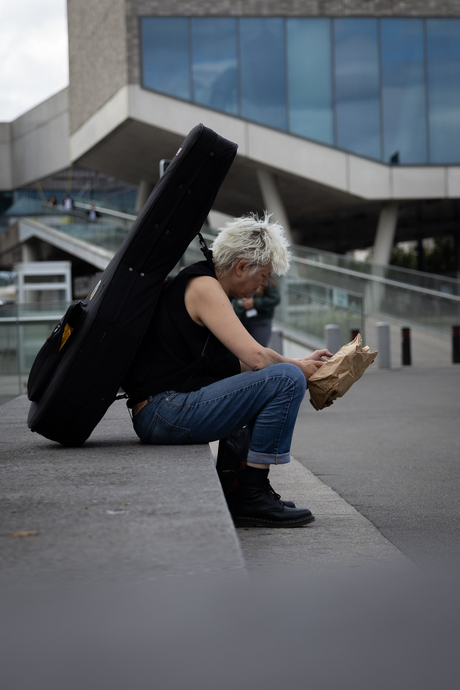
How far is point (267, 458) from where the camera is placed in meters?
3.48

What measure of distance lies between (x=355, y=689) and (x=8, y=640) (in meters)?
0.69

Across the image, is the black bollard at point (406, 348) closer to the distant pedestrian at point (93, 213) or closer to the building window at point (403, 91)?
the building window at point (403, 91)

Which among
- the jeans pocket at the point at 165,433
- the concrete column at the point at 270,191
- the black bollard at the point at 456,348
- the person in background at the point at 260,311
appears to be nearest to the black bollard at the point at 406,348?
the black bollard at the point at 456,348

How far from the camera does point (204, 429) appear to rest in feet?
11.3

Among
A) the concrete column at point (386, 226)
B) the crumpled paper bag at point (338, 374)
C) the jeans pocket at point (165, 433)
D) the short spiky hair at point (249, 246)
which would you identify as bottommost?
the jeans pocket at point (165, 433)

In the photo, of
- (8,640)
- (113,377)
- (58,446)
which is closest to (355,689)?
(8,640)

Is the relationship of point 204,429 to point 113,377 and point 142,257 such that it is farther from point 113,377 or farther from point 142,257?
point 142,257

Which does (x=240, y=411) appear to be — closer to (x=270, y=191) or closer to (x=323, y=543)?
(x=323, y=543)

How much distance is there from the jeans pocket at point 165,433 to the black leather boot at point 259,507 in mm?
314

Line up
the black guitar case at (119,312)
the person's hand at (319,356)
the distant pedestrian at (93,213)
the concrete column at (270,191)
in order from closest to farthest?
the black guitar case at (119,312)
the person's hand at (319,356)
the concrete column at (270,191)
the distant pedestrian at (93,213)

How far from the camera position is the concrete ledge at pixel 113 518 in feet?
5.71

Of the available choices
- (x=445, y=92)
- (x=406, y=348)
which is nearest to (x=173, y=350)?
(x=406, y=348)

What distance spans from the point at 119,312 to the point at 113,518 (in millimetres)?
1371

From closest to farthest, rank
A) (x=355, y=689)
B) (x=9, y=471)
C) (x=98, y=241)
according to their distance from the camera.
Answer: (x=355, y=689) < (x=9, y=471) < (x=98, y=241)
